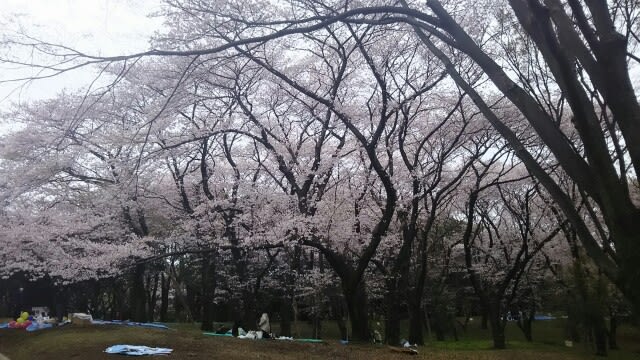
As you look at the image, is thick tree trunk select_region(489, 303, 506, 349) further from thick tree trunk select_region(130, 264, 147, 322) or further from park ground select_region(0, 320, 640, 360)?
thick tree trunk select_region(130, 264, 147, 322)

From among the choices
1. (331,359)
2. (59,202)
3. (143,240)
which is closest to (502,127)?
(331,359)

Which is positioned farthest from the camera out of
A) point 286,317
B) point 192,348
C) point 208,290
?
point 208,290

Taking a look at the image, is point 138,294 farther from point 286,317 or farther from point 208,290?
point 286,317

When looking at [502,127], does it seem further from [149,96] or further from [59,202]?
[59,202]

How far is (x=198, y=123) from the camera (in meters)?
15.7

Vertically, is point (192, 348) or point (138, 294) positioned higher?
point (138, 294)

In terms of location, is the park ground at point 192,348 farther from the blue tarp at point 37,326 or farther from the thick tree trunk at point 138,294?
the thick tree trunk at point 138,294

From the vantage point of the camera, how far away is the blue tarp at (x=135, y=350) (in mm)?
9188

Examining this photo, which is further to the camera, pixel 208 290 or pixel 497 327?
pixel 208 290

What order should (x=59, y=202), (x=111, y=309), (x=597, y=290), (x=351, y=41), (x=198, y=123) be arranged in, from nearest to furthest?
(x=351, y=41) < (x=597, y=290) < (x=198, y=123) < (x=59, y=202) < (x=111, y=309)

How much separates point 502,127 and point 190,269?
27.7 meters

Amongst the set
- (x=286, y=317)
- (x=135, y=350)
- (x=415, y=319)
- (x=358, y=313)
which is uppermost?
(x=358, y=313)

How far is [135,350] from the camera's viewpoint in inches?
368

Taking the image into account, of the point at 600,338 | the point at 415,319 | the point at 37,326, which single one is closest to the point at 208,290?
the point at 37,326
